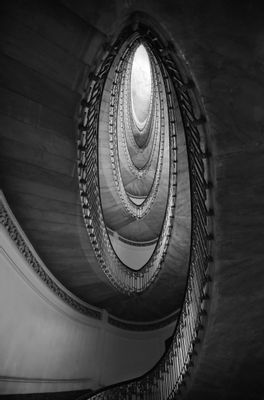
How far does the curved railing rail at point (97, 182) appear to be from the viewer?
4023 mm

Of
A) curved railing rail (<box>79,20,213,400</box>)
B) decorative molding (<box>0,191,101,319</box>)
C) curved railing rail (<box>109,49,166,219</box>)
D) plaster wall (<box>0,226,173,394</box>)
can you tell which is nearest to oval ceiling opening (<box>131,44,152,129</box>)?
curved railing rail (<box>109,49,166,219</box>)

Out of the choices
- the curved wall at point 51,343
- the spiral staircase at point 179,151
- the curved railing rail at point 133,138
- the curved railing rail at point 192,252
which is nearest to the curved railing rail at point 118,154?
the curved railing rail at point 133,138

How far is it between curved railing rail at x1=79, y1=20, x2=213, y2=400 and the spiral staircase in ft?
0.06

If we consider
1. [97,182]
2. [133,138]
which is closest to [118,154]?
[133,138]

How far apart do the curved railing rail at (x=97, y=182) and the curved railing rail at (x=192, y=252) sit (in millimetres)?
1046

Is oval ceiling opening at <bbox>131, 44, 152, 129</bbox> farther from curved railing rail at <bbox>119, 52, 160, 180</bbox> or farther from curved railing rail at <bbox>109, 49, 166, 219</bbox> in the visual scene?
curved railing rail at <bbox>109, 49, 166, 219</bbox>

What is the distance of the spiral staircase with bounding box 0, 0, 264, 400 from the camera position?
2783 mm

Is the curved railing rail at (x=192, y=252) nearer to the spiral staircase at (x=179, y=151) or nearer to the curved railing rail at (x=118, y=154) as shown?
the spiral staircase at (x=179, y=151)

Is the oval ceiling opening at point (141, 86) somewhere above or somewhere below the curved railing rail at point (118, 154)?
above

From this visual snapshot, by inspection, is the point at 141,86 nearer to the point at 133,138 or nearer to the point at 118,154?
the point at 133,138

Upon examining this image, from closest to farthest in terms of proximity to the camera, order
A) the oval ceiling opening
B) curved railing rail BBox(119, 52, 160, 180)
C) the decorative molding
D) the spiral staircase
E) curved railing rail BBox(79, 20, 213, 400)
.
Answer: the spiral staircase → curved railing rail BBox(79, 20, 213, 400) → the decorative molding → curved railing rail BBox(119, 52, 160, 180) → the oval ceiling opening

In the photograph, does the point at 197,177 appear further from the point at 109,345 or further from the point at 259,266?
the point at 109,345

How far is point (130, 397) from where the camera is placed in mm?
5422

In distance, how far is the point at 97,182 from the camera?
6027 millimetres
